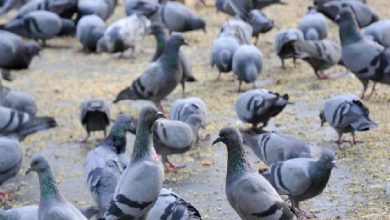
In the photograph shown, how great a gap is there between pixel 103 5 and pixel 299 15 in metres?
3.25

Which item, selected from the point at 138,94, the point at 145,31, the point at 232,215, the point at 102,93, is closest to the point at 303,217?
the point at 232,215

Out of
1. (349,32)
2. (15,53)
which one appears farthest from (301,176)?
(15,53)

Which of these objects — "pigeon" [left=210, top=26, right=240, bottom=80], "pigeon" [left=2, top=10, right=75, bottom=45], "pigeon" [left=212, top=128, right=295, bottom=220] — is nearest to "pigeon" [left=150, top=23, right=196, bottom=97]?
"pigeon" [left=210, top=26, right=240, bottom=80]

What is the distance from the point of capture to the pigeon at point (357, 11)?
13750mm

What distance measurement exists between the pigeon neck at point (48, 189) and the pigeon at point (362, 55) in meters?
4.87

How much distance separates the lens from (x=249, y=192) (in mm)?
6227

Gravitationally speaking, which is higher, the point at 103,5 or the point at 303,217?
the point at 303,217

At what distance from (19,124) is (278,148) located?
2711 mm

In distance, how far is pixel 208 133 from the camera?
9750mm

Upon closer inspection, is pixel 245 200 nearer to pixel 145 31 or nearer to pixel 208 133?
pixel 208 133

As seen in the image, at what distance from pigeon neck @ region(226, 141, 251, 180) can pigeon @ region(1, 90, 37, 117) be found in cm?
414

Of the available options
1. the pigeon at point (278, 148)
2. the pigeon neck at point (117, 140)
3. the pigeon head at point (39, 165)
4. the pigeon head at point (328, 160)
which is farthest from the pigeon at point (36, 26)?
the pigeon head at point (328, 160)

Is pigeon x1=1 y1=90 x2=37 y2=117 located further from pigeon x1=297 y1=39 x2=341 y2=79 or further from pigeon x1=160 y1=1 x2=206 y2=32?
pigeon x1=160 y1=1 x2=206 y2=32

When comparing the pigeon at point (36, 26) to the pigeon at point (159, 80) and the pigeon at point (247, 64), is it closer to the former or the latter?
the pigeon at point (247, 64)
